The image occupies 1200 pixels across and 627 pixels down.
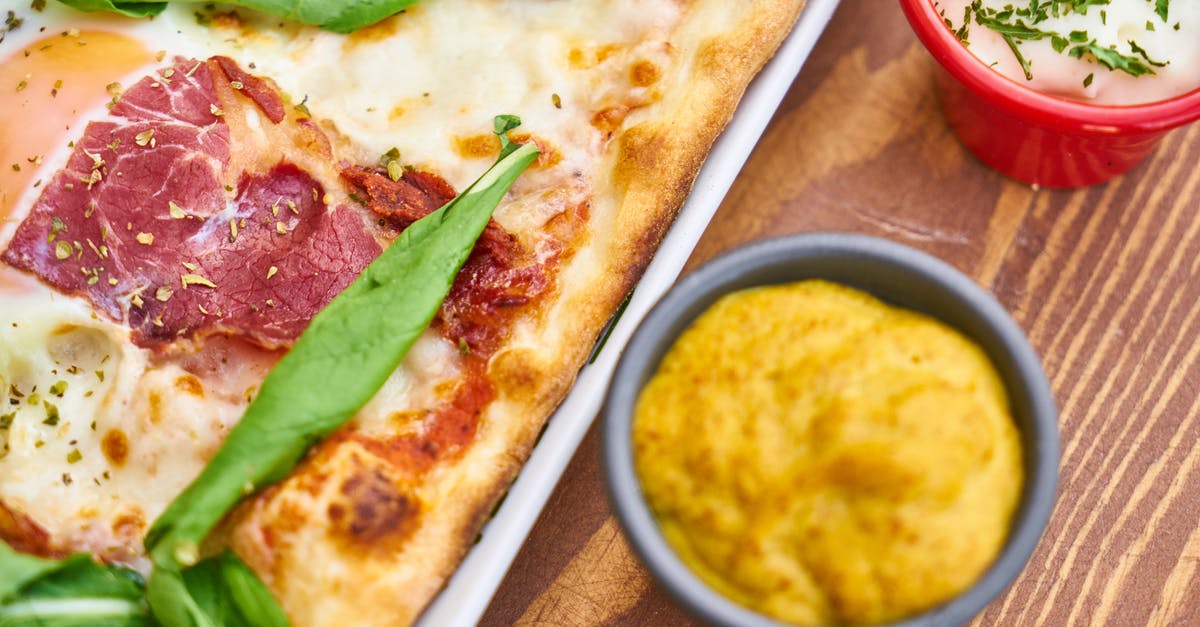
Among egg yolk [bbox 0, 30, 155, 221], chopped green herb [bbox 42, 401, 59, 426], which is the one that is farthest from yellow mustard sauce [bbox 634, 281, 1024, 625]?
egg yolk [bbox 0, 30, 155, 221]

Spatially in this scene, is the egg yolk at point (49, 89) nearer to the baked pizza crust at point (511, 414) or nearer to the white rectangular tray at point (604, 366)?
the baked pizza crust at point (511, 414)

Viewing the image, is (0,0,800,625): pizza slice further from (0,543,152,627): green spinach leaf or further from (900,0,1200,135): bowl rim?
(900,0,1200,135): bowl rim

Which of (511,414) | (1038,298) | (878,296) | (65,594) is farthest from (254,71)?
(1038,298)

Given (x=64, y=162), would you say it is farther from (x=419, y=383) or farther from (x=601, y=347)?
(x=601, y=347)

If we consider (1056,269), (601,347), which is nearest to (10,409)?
(601,347)

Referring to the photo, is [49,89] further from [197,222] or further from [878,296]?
[878,296]

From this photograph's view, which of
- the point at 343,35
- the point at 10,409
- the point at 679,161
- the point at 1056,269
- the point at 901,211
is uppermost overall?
the point at 343,35
